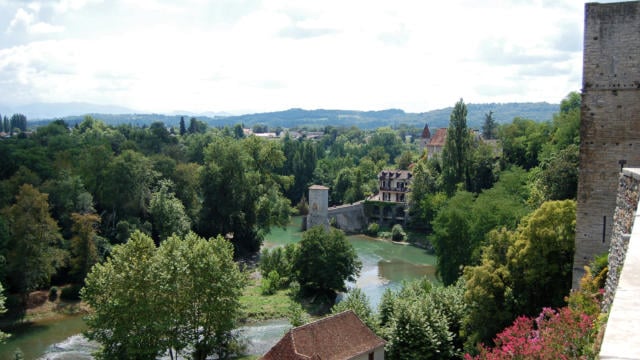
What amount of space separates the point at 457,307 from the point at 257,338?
35.9 ft

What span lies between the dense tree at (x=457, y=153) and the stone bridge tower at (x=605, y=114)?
38504mm

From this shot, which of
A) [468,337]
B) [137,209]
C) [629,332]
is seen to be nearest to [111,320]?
[468,337]

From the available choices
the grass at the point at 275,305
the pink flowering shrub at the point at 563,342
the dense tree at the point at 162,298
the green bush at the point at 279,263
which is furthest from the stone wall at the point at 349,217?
the pink flowering shrub at the point at 563,342

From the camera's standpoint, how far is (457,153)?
5491cm

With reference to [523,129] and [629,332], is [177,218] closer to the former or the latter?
[523,129]

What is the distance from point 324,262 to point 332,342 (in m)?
14.9

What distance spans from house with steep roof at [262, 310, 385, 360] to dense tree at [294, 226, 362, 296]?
13439 millimetres

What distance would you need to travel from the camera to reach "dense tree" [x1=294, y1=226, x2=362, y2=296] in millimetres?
37594

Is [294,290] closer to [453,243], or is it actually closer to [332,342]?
[453,243]

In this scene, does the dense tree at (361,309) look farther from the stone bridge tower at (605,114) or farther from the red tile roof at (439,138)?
the red tile roof at (439,138)

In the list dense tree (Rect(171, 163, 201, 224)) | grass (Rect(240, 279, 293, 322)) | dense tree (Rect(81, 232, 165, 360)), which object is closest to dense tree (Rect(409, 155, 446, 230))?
dense tree (Rect(171, 163, 201, 224))

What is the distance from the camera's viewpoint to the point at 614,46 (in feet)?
49.6

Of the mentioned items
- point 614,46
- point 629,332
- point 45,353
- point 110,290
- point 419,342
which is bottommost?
point 45,353

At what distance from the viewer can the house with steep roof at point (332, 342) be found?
859 inches
